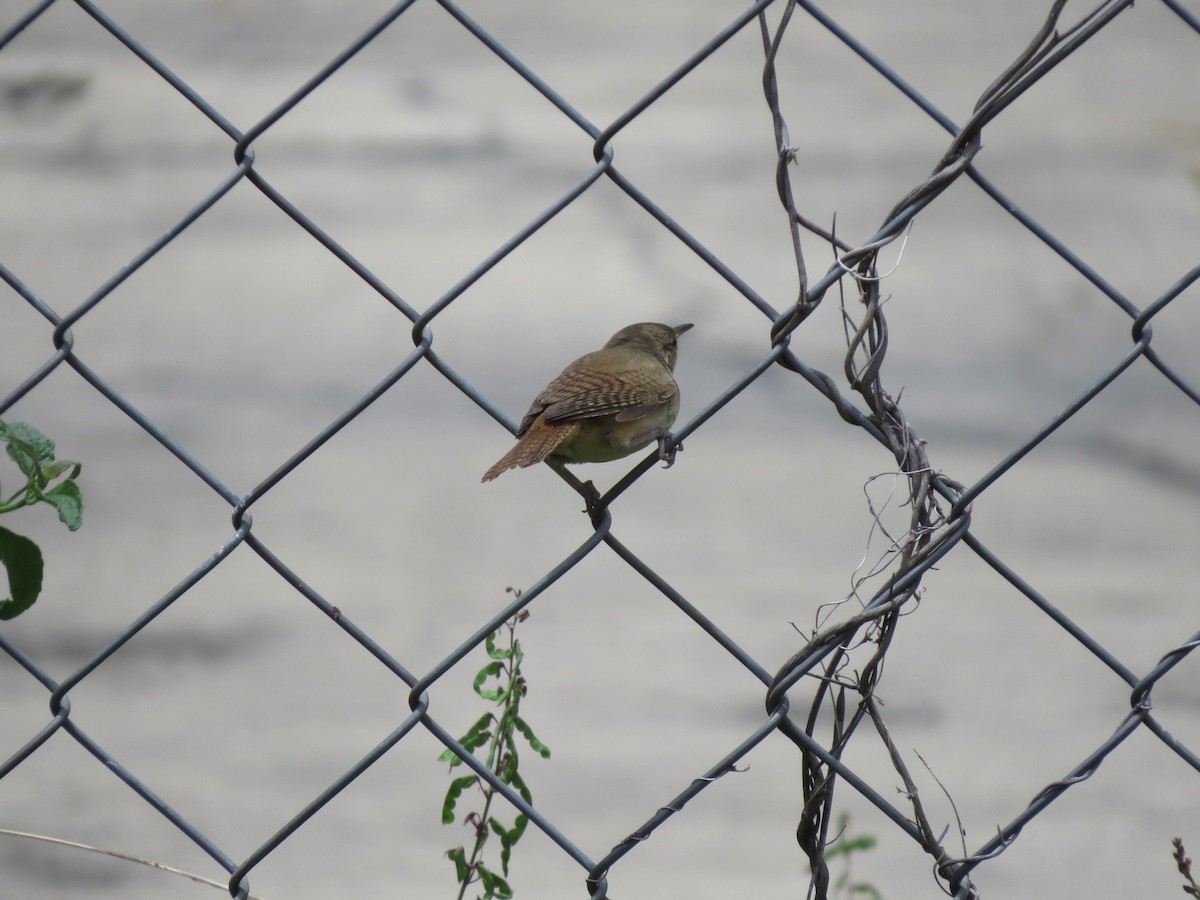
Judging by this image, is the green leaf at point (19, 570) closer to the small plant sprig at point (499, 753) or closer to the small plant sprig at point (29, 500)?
the small plant sprig at point (29, 500)

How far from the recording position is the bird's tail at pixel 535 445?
6.57 feet

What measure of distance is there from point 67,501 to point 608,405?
1.02m

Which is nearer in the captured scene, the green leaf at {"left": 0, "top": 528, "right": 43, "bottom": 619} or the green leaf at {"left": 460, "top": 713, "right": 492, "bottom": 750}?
the green leaf at {"left": 0, "top": 528, "right": 43, "bottom": 619}

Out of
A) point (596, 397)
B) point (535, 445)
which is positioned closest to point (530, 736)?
point (535, 445)

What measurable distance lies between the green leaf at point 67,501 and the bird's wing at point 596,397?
75cm

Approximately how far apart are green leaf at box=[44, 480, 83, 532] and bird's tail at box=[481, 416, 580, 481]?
588mm

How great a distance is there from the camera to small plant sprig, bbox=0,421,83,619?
1.59 meters

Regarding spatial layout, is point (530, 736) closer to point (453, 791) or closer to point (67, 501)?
point (453, 791)

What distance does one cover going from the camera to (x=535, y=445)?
2113 mm

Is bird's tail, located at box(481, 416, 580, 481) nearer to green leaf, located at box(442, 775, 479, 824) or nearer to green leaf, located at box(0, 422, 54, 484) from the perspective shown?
green leaf, located at box(442, 775, 479, 824)

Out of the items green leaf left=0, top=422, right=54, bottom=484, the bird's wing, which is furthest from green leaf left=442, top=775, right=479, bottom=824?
green leaf left=0, top=422, right=54, bottom=484

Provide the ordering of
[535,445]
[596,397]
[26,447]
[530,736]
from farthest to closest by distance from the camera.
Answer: [596,397], [535,445], [530,736], [26,447]

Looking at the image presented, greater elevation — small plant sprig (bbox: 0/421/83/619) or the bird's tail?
the bird's tail

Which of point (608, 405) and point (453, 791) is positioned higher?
point (608, 405)
